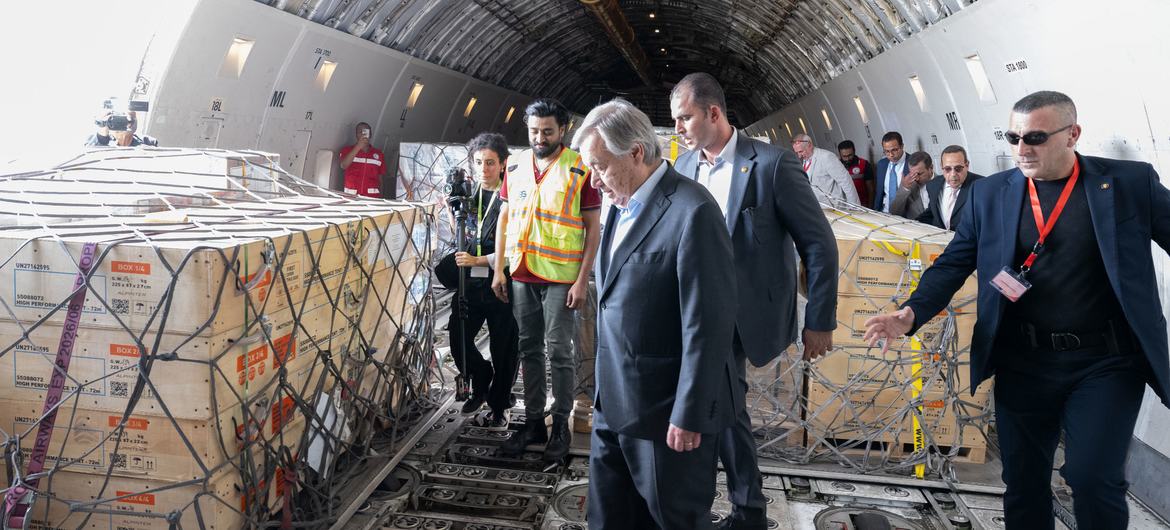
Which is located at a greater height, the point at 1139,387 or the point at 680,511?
the point at 1139,387

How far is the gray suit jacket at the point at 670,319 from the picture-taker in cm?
261

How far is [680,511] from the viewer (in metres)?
2.81

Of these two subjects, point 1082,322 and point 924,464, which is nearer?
point 1082,322

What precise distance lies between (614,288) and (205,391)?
1467mm

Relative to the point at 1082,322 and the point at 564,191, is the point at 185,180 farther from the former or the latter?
the point at 1082,322

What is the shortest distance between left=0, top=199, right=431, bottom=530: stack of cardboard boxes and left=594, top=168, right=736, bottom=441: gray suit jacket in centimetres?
136

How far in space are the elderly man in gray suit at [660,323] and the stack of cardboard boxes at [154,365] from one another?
134 centimetres

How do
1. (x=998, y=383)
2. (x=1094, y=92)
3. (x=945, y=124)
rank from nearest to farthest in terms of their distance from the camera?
(x=998, y=383) < (x=1094, y=92) < (x=945, y=124)

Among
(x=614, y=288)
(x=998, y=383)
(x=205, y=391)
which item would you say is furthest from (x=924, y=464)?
(x=205, y=391)

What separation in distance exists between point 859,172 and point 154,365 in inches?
346

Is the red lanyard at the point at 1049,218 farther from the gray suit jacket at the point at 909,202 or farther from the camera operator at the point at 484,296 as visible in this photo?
the gray suit jacket at the point at 909,202

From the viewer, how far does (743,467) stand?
3.46 metres

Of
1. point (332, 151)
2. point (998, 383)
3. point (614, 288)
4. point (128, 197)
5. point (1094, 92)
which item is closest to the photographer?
point (614, 288)

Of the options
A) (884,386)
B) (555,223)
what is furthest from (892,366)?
(555,223)
